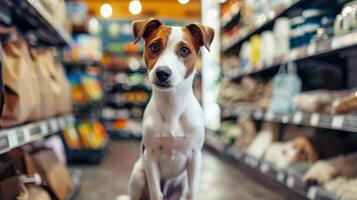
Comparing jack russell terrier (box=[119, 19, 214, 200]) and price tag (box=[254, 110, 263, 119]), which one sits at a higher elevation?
jack russell terrier (box=[119, 19, 214, 200])

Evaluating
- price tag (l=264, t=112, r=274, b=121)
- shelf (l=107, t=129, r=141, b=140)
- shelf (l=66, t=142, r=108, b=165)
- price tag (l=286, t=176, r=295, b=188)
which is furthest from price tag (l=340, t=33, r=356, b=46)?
shelf (l=107, t=129, r=141, b=140)

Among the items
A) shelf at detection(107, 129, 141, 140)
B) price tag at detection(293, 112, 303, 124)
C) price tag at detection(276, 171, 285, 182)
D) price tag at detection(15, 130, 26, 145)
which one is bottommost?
shelf at detection(107, 129, 141, 140)

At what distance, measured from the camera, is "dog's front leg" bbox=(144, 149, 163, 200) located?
1.22 metres

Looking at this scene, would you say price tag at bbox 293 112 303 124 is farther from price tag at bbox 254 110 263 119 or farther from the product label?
price tag at bbox 254 110 263 119

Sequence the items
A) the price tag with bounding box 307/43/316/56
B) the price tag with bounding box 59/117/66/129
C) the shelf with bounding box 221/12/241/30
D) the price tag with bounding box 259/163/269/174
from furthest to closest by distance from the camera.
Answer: the shelf with bounding box 221/12/241/30 < the price tag with bounding box 259/163/269/174 < the price tag with bounding box 59/117/66/129 < the price tag with bounding box 307/43/316/56

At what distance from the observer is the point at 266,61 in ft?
10.4

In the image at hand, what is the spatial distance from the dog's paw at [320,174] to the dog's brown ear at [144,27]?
142 cm

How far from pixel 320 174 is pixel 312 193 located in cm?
13

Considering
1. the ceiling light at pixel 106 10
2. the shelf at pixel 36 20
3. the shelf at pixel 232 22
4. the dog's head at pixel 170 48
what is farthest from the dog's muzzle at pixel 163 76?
the ceiling light at pixel 106 10

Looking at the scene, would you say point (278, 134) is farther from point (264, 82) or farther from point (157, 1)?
point (157, 1)

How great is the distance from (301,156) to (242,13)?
2.20 m

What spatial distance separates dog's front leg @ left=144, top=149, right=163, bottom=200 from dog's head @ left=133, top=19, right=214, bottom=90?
0.26 metres

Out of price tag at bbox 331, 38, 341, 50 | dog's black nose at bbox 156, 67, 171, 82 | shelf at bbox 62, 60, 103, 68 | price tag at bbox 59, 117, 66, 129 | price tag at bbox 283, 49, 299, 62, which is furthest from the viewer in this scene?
shelf at bbox 62, 60, 103, 68

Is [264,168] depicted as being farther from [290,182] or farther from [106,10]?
[106,10]
